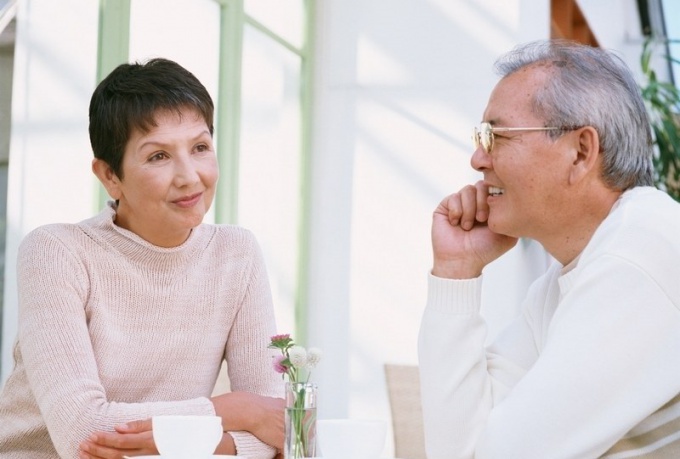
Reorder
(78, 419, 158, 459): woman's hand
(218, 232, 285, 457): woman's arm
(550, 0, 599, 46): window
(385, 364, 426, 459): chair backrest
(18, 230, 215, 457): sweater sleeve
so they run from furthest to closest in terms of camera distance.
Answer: (550, 0, 599, 46): window < (385, 364, 426, 459): chair backrest < (218, 232, 285, 457): woman's arm < (18, 230, 215, 457): sweater sleeve < (78, 419, 158, 459): woman's hand

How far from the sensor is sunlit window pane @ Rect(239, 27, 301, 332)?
17.2 ft

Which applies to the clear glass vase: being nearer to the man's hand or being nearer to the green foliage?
the man's hand

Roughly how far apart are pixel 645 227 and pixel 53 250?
1062mm

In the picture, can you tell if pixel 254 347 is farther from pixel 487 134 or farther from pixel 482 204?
pixel 487 134

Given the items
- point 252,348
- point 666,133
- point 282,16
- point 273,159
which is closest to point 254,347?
point 252,348

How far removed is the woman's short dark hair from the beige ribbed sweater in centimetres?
16

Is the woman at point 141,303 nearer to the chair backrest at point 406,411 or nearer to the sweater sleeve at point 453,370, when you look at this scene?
the sweater sleeve at point 453,370

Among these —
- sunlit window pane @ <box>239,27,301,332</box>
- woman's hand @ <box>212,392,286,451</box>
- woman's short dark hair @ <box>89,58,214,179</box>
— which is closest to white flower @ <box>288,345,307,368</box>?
woman's hand @ <box>212,392,286,451</box>

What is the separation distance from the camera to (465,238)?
6.17 ft

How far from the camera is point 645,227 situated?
4.98ft

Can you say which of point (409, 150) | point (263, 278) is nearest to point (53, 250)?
point (263, 278)

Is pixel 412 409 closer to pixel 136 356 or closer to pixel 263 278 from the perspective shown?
pixel 263 278

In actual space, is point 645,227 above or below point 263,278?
above

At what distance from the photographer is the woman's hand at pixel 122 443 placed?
1656mm
